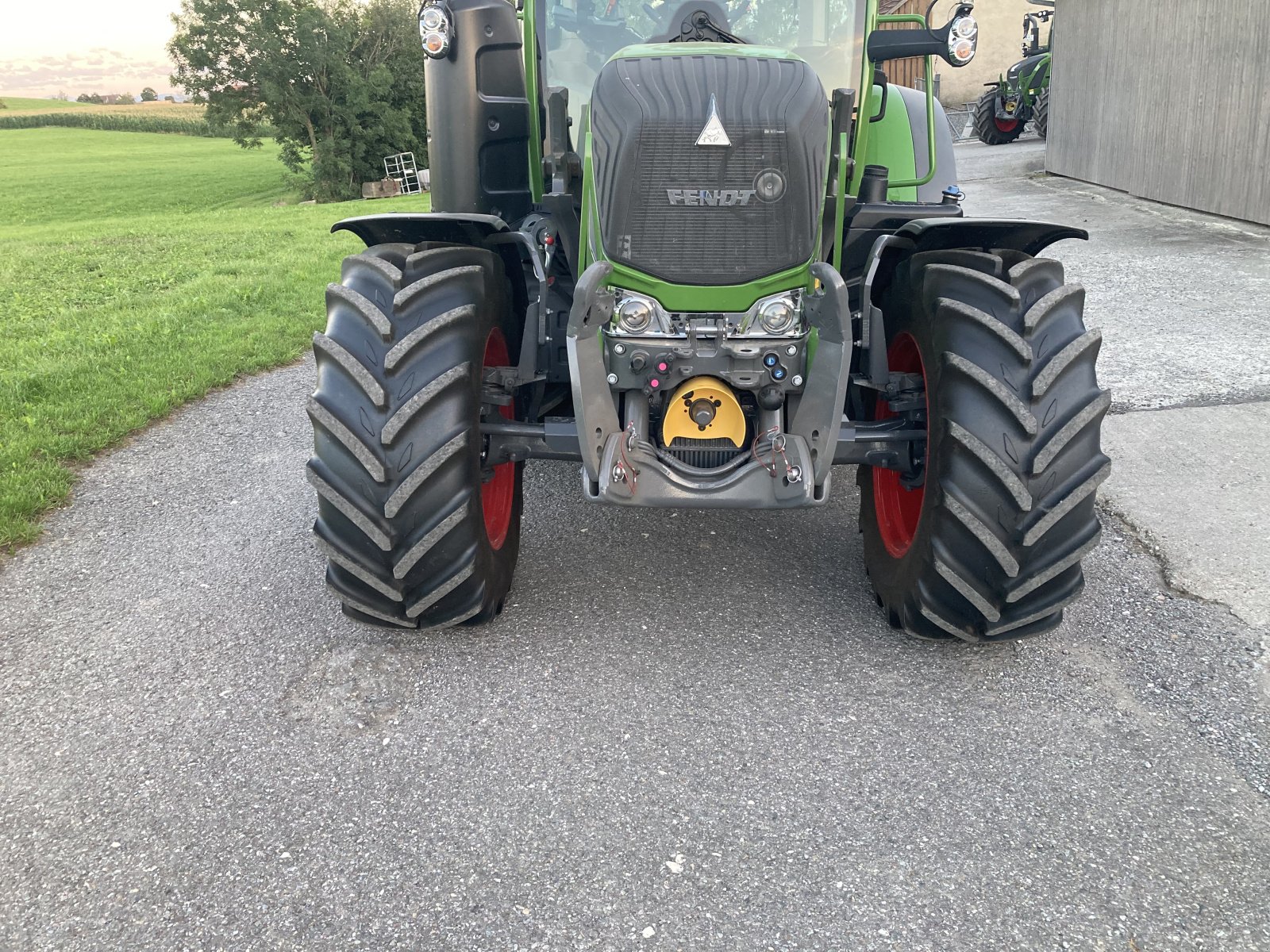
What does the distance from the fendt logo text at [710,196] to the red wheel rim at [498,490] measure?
2.68 ft

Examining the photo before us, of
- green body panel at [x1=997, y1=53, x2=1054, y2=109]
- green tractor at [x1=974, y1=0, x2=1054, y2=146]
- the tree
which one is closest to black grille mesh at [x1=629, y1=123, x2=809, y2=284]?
green tractor at [x1=974, y1=0, x2=1054, y2=146]

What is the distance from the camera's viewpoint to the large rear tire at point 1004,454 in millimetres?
2910

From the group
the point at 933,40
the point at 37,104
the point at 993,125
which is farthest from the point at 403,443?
the point at 37,104

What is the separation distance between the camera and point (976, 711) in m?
2.97

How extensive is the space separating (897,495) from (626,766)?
1535 millimetres

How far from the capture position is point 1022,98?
21.4m

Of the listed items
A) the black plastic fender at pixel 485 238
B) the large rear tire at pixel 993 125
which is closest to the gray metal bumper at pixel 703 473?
the black plastic fender at pixel 485 238

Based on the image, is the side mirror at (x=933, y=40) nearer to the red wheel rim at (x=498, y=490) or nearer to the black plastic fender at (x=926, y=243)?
the black plastic fender at (x=926, y=243)

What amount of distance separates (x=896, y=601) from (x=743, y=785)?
0.92 metres

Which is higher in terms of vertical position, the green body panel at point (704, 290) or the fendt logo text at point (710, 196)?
the fendt logo text at point (710, 196)

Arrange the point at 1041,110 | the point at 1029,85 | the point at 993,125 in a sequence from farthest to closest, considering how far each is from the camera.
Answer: the point at 993,125, the point at 1029,85, the point at 1041,110

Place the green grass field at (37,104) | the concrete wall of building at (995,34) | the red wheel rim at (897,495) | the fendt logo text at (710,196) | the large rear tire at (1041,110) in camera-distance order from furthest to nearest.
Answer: the green grass field at (37,104) < the concrete wall of building at (995,34) < the large rear tire at (1041,110) < the red wheel rim at (897,495) < the fendt logo text at (710,196)

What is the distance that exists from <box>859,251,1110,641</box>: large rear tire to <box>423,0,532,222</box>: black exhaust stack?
2576 mm

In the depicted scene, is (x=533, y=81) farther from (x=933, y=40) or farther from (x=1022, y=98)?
(x=1022, y=98)
